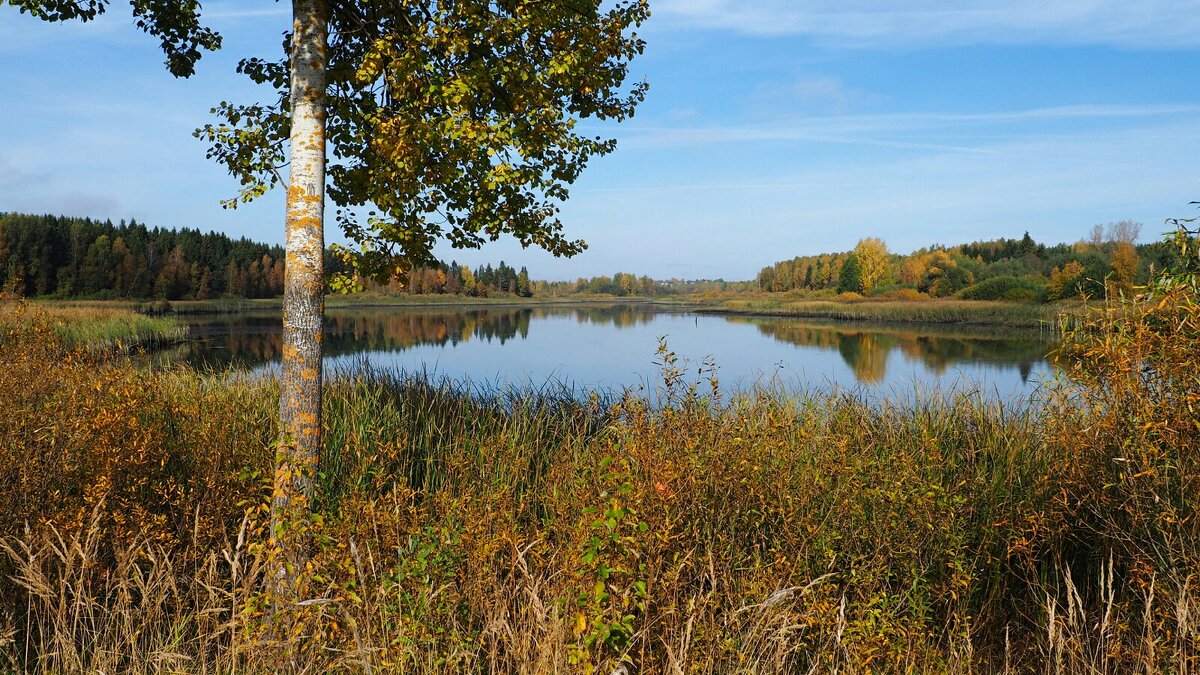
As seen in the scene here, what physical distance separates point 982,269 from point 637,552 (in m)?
91.0

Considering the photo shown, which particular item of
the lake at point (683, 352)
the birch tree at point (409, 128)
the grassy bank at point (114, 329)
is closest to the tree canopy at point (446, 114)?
the birch tree at point (409, 128)

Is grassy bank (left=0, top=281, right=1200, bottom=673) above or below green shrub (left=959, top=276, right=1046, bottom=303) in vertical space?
below

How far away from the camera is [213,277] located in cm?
9162

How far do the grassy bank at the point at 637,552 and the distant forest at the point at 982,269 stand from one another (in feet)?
192

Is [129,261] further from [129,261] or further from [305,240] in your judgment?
[305,240]

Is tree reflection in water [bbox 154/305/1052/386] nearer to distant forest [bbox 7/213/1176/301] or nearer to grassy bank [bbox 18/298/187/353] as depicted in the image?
grassy bank [bbox 18/298/187/353]

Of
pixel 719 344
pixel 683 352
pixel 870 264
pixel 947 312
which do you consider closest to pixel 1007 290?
pixel 947 312

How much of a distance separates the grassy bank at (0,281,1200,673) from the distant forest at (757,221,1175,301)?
5855 centimetres

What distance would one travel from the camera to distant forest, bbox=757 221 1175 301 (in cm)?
6009

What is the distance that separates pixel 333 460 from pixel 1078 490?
6.39m

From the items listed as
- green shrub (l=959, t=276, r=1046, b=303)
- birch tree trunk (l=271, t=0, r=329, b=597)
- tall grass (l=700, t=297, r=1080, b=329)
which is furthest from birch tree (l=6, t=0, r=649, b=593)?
green shrub (l=959, t=276, r=1046, b=303)

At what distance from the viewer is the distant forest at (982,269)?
60.1m

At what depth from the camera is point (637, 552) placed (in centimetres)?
326

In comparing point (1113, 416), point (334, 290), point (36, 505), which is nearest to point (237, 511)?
point (36, 505)
